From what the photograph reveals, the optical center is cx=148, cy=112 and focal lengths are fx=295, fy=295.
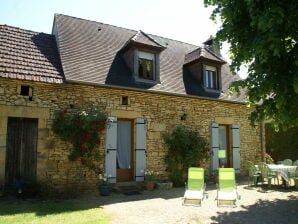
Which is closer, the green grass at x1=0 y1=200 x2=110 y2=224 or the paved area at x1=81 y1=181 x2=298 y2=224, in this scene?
the green grass at x1=0 y1=200 x2=110 y2=224

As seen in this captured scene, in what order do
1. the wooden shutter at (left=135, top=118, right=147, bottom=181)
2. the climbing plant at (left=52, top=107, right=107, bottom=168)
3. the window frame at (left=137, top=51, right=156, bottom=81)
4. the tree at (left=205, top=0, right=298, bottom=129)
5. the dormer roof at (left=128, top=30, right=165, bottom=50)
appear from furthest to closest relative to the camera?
the window frame at (left=137, top=51, right=156, bottom=81)
the dormer roof at (left=128, top=30, right=165, bottom=50)
the wooden shutter at (left=135, top=118, right=147, bottom=181)
the climbing plant at (left=52, top=107, right=107, bottom=168)
the tree at (left=205, top=0, right=298, bottom=129)

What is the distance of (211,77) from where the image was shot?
13273 millimetres

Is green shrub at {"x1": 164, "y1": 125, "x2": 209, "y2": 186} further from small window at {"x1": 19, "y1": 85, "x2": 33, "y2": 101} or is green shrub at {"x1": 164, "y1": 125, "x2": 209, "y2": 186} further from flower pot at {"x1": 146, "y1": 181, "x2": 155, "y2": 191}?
small window at {"x1": 19, "y1": 85, "x2": 33, "y2": 101}

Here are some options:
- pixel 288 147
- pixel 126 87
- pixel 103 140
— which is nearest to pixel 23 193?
pixel 103 140

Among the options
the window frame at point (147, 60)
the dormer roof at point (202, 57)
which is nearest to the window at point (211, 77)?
the dormer roof at point (202, 57)

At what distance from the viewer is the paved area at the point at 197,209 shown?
634 centimetres

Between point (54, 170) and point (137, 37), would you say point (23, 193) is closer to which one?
point (54, 170)

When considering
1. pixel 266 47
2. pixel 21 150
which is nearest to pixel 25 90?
pixel 21 150

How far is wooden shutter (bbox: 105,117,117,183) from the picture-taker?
9.66m

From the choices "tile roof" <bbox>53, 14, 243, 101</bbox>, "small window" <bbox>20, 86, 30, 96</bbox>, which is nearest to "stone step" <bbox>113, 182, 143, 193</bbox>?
→ "tile roof" <bbox>53, 14, 243, 101</bbox>

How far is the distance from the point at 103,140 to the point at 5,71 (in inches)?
141

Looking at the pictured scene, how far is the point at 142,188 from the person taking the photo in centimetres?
1014

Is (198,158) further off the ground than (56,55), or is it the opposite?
(56,55)

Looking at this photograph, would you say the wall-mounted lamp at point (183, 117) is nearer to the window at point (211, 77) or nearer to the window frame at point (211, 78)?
the window frame at point (211, 78)
